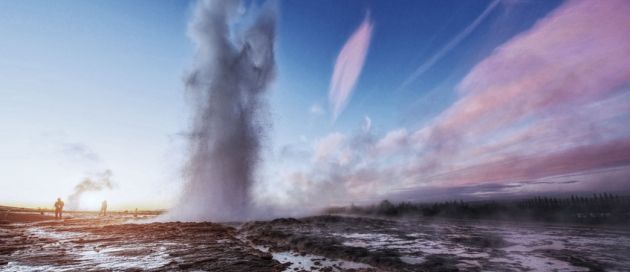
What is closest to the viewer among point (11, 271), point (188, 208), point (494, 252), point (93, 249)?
point (11, 271)

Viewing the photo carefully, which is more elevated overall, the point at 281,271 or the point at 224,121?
the point at 224,121

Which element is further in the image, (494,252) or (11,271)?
(494,252)

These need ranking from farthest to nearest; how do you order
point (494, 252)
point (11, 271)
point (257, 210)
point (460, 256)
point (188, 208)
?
point (257, 210)
point (188, 208)
point (494, 252)
point (460, 256)
point (11, 271)

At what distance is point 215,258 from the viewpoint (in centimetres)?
1345

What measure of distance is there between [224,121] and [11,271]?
36.0 m

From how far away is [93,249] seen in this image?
16.7 m

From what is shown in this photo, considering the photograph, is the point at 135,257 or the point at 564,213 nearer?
the point at 135,257

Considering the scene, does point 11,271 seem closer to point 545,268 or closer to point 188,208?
point 545,268

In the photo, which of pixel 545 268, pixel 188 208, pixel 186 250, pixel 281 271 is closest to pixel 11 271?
pixel 186 250

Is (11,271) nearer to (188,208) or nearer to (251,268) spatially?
(251,268)

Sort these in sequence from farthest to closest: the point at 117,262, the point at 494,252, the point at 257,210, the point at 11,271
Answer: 1. the point at 257,210
2. the point at 494,252
3. the point at 117,262
4. the point at 11,271

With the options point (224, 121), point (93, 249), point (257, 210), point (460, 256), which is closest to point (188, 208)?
point (257, 210)

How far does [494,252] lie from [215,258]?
46.0ft

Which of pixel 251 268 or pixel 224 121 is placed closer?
pixel 251 268
